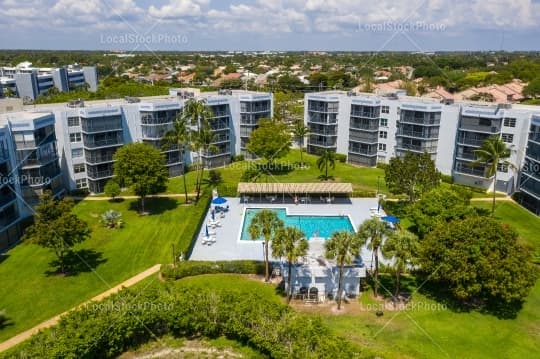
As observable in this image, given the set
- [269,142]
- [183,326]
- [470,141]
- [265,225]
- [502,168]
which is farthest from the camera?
[269,142]

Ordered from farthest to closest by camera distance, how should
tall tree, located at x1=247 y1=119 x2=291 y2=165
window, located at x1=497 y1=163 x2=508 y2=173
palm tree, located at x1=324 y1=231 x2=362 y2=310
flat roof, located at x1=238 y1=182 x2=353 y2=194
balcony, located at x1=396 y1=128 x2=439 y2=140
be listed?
1. tall tree, located at x1=247 y1=119 x2=291 y2=165
2. balcony, located at x1=396 y1=128 x2=439 y2=140
3. window, located at x1=497 y1=163 x2=508 y2=173
4. flat roof, located at x1=238 y1=182 x2=353 y2=194
5. palm tree, located at x1=324 y1=231 x2=362 y2=310

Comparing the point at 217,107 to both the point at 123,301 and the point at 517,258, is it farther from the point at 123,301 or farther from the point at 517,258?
the point at 517,258

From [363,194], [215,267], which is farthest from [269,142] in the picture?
[215,267]

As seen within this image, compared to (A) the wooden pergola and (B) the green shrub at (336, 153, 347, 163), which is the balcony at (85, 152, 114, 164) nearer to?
(A) the wooden pergola


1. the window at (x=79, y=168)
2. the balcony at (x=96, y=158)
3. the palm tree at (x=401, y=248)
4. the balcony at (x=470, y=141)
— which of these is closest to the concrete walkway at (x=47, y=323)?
the palm tree at (x=401, y=248)

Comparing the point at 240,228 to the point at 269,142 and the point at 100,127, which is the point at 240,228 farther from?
the point at 100,127

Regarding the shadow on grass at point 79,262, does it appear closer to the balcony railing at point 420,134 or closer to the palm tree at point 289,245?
the palm tree at point 289,245

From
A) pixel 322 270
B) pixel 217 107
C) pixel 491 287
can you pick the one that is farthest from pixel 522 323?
pixel 217 107

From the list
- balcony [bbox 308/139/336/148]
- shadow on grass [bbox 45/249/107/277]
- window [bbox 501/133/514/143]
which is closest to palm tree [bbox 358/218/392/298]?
shadow on grass [bbox 45/249/107/277]
